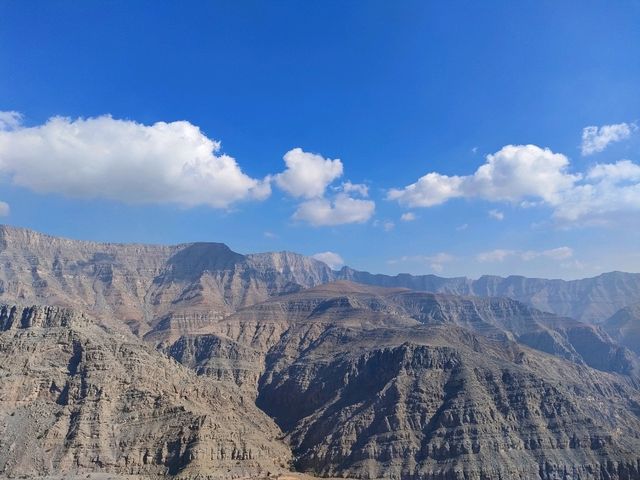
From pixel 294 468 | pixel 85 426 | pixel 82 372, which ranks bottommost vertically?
pixel 294 468

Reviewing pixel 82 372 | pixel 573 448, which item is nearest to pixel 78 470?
pixel 82 372

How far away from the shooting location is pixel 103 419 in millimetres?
169375

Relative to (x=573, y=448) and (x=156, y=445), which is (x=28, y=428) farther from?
(x=573, y=448)

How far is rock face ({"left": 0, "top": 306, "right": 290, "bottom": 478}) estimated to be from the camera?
160 metres

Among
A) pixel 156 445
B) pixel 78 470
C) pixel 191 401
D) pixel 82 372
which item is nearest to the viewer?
pixel 78 470

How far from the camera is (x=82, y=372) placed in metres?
180

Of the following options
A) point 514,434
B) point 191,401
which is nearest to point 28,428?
point 191,401

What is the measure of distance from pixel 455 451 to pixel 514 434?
21.3m

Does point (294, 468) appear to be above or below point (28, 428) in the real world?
below

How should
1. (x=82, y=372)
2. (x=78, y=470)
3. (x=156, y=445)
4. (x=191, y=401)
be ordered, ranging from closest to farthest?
(x=78, y=470) < (x=156, y=445) < (x=82, y=372) < (x=191, y=401)

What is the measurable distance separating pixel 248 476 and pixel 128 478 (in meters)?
30.7

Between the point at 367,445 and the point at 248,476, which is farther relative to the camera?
the point at 367,445

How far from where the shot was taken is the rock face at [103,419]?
160375mm

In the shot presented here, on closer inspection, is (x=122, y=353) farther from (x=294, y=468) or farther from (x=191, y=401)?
(x=294, y=468)
